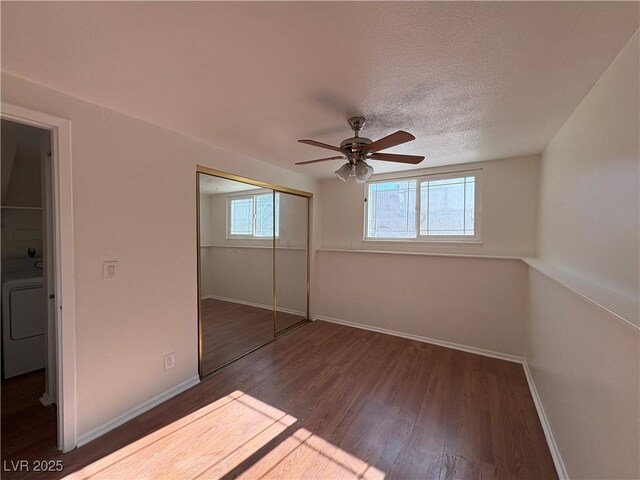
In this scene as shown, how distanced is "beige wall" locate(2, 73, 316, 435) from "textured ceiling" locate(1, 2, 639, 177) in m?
0.19

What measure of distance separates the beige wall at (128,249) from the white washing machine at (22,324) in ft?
4.18

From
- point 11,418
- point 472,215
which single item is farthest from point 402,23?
point 11,418

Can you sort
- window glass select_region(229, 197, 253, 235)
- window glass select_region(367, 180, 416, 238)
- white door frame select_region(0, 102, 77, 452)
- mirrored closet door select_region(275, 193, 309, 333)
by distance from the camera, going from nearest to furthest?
white door frame select_region(0, 102, 77, 452) → window glass select_region(229, 197, 253, 235) → window glass select_region(367, 180, 416, 238) → mirrored closet door select_region(275, 193, 309, 333)

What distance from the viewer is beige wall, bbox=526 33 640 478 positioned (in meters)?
0.98

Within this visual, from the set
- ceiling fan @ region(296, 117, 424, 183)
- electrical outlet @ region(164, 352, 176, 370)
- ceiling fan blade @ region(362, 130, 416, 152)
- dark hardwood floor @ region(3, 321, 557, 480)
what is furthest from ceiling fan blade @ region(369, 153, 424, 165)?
electrical outlet @ region(164, 352, 176, 370)

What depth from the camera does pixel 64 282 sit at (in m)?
1.66

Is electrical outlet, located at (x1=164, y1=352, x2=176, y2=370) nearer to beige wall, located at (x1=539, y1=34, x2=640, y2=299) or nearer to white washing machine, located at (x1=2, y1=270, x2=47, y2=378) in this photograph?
white washing machine, located at (x1=2, y1=270, x2=47, y2=378)

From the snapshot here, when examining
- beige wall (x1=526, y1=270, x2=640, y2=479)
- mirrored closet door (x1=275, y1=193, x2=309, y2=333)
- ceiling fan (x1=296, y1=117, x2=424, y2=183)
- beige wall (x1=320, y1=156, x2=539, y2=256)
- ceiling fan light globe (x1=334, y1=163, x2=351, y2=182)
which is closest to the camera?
beige wall (x1=526, y1=270, x2=640, y2=479)

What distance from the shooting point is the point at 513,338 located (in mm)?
2928

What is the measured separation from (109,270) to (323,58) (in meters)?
2.01

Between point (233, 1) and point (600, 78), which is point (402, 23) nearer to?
point (233, 1)

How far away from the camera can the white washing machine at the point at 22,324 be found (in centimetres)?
241

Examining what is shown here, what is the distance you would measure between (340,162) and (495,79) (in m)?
1.89

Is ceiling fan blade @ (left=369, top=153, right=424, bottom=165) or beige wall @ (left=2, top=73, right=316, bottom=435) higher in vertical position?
ceiling fan blade @ (left=369, top=153, right=424, bottom=165)
